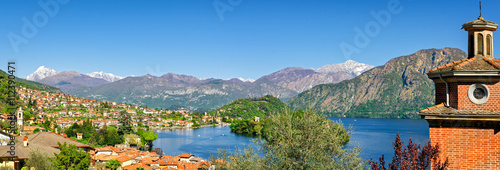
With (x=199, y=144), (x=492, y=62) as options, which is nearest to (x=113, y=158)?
(x=492, y=62)

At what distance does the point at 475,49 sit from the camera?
6637 mm

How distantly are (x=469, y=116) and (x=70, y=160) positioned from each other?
986 inches

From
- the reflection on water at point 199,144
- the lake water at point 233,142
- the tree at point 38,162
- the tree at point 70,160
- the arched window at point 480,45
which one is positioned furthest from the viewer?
the reflection on water at point 199,144

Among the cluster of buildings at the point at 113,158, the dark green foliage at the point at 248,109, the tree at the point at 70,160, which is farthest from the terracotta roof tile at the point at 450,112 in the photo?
the dark green foliage at the point at 248,109

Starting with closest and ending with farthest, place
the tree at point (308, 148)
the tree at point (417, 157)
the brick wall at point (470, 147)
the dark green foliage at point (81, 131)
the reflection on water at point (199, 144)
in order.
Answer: the tree at point (417, 157) → the brick wall at point (470, 147) → the tree at point (308, 148) → the reflection on water at point (199, 144) → the dark green foliage at point (81, 131)

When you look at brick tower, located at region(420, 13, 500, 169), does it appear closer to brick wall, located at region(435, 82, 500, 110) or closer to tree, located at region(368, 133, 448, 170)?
brick wall, located at region(435, 82, 500, 110)

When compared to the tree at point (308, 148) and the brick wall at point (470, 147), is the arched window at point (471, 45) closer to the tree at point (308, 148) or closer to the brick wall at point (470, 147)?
the brick wall at point (470, 147)

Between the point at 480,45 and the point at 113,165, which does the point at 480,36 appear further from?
the point at 113,165

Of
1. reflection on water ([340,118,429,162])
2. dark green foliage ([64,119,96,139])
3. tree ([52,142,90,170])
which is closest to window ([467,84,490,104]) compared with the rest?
reflection on water ([340,118,429,162])

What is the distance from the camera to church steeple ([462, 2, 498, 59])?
6.54 m

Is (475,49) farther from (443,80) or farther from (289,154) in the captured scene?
(289,154)

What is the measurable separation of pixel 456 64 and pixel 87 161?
83.2 feet

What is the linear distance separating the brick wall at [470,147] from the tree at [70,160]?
77.2 ft

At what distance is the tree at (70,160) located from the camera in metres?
24.8
